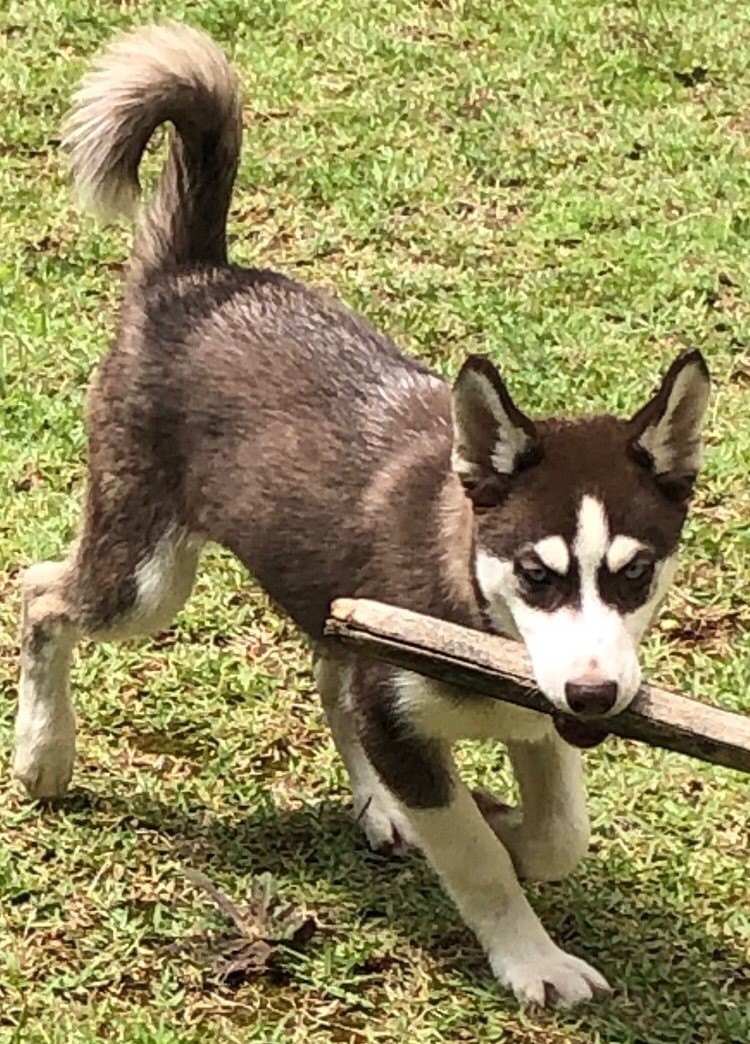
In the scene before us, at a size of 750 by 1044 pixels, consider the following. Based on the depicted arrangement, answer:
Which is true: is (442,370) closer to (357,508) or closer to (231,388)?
(231,388)

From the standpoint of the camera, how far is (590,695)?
3.59 meters

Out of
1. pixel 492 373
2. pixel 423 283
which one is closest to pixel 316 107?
pixel 423 283

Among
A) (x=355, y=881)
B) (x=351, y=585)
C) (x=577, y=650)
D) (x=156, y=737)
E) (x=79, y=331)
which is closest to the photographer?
(x=577, y=650)

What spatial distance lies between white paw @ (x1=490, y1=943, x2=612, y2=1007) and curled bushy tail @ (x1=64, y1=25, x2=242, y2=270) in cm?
180

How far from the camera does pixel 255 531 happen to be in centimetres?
459

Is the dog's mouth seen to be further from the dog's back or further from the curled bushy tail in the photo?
the curled bushy tail

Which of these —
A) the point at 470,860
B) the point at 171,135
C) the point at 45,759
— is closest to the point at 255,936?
the point at 470,860

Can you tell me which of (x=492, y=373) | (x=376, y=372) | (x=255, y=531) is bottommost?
(x=255, y=531)

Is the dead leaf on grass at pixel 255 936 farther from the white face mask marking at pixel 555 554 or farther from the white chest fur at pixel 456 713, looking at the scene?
the white face mask marking at pixel 555 554

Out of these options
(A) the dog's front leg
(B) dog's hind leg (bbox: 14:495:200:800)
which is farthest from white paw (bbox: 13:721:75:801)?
(A) the dog's front leg

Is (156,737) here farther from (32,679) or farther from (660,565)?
(660,565)

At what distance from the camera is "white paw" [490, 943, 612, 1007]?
4281 mm

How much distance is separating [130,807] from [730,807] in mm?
1396

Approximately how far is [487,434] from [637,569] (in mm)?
389
